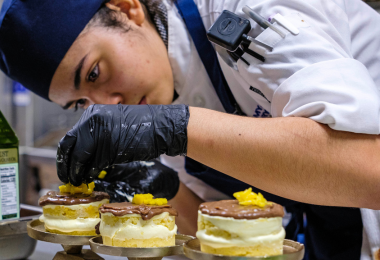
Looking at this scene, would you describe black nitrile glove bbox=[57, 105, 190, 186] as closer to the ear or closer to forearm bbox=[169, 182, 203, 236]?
the ear

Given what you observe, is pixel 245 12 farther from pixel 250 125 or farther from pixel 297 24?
pixel 250 125

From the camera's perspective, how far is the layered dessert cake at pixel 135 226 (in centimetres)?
98

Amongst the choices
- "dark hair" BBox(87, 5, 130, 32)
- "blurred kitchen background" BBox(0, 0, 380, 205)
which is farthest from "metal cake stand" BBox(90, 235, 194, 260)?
"blurred kitchen background" BBox(0, 0, 380, 205)

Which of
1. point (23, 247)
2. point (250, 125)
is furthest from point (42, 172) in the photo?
point (250, 125)

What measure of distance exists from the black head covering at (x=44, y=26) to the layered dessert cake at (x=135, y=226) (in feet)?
2.68

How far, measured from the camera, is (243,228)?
0.78 metres

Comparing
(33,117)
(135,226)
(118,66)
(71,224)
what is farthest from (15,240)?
(33,117)

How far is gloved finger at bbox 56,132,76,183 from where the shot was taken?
42.1 inches

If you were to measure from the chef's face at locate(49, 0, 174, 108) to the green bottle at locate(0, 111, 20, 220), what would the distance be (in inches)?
12.7

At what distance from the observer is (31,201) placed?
4074 millimetres

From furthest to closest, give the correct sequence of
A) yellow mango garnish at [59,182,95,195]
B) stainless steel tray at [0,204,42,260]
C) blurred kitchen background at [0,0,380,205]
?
1. blurred kitchen background at [0,0,380,205]
2. stainless steel tray at [0,204,42,260]
3. yellow mango garnish at [59,182,95,195]

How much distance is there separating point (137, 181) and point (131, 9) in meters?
0.81

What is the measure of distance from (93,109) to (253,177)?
0.54 m

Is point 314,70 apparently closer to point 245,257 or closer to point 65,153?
point 245,257
